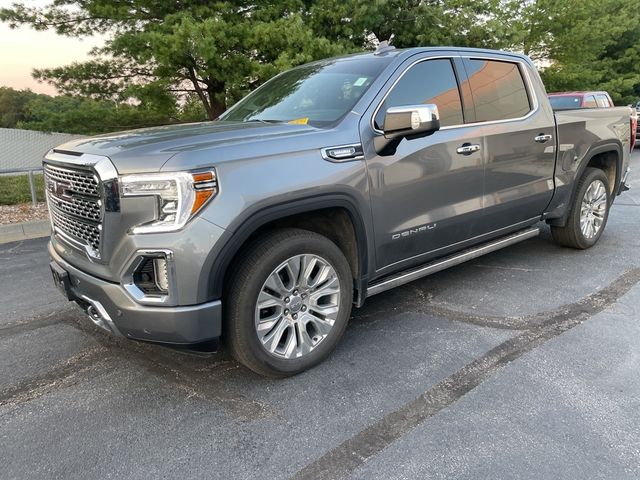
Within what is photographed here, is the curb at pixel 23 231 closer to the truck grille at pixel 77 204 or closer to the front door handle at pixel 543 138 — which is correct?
the truck grille at pixel 77 204

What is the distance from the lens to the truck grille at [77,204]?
106 inches

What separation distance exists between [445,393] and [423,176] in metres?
1.45

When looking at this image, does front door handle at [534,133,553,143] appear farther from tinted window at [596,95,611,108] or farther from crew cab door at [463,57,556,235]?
tinted window at [596,95,611,108]

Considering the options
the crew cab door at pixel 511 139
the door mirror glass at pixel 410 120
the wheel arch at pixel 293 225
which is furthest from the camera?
the crew cab door at pixel 511 139

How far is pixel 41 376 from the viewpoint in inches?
125

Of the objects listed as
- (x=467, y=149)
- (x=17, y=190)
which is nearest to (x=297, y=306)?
(x=467, y=149)

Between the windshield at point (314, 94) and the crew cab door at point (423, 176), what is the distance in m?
0.21

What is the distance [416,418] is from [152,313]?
57.0 inches

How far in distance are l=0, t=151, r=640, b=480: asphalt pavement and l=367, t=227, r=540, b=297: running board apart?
376mm

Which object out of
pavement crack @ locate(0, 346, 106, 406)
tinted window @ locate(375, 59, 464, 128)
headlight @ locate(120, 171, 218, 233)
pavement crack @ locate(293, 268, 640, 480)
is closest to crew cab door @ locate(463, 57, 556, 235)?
tinted window @ locate(375, 59, 464, 128)

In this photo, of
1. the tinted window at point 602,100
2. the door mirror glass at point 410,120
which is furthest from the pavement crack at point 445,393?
the tinted window at point 602,100

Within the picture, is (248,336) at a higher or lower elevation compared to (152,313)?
lower

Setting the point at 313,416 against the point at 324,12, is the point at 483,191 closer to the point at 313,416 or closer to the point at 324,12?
the point at 313,416

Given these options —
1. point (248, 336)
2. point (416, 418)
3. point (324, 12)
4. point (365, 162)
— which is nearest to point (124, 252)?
point (248, 336)
